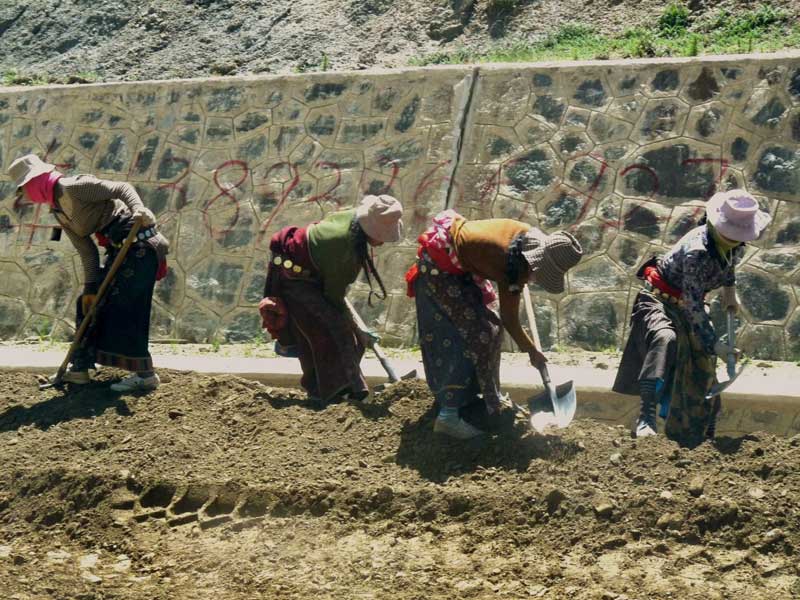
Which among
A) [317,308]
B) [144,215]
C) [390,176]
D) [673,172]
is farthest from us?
[390,176]

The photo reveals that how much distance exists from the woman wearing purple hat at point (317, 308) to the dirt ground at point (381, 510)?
0.21 meters

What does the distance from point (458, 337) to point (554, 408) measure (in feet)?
1.97

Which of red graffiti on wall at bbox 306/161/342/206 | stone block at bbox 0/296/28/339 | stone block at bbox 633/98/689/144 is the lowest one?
stone block at bbox 0/296/28/339

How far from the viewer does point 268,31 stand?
12352 millimetres

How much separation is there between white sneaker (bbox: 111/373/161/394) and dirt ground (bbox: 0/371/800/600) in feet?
1.50

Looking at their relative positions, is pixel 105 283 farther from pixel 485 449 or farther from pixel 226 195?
pixel 226 195

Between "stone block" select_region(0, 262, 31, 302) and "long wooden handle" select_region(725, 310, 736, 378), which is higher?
"long wooden handle" select_region(725, 310, 736, 378)

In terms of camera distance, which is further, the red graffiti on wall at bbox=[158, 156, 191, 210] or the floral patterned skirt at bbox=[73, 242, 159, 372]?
the red graffiti on wall at bbox=[158, 156, 191, 210]

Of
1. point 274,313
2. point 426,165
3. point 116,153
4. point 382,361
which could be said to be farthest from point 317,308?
point 116,153

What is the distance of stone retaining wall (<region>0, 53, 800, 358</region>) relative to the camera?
877cm

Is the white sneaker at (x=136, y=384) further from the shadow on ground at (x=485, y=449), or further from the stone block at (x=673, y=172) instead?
the stone block at (x=673, y=172)

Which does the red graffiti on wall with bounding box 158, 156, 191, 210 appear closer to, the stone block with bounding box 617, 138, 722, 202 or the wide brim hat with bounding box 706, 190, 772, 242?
the stone block with bounding box 617, 138, 722, 202

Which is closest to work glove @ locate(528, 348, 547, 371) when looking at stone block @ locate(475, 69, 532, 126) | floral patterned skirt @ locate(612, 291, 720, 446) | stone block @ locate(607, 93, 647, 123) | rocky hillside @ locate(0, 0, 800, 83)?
floral patterned skirt @ locate(612, 291, 720, 446)

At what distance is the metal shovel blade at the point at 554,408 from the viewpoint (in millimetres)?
6340
